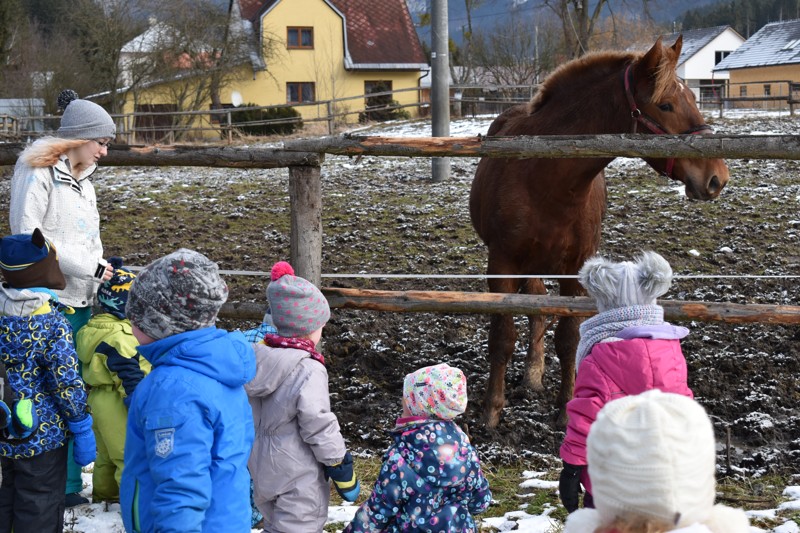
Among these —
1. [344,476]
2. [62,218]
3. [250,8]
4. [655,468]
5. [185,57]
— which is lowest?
[344,476]

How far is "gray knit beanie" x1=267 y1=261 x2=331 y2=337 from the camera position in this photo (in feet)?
9.52

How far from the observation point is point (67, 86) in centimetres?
3030

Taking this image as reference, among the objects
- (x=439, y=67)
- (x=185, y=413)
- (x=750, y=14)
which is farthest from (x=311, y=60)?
(x=750, y=14)

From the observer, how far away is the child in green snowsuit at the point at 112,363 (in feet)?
11.5

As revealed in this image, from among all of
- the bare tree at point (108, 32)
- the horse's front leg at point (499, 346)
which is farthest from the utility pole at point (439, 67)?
the bare tree at point (108, 32)

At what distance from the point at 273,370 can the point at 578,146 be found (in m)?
2.18

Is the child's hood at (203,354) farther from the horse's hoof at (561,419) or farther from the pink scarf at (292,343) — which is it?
the horse's hoof at (561,419)

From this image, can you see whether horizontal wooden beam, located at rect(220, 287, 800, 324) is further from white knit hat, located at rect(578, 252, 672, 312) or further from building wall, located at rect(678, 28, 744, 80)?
building wall, located at rect(678, 28, 744, 80)

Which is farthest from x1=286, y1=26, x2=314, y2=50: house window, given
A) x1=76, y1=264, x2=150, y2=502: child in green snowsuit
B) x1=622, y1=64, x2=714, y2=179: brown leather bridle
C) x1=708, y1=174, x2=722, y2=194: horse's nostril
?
x1=76, y1=264, x2=150, y2=502: child in green snowsuit

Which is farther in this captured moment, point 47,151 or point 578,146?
point 578,146

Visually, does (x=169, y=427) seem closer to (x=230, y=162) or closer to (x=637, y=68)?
(x=230, y=162)

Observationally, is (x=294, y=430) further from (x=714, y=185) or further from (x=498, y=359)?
(x=714, y=185)

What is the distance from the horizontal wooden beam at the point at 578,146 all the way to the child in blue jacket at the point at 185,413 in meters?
2.09

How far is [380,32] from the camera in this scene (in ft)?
114
